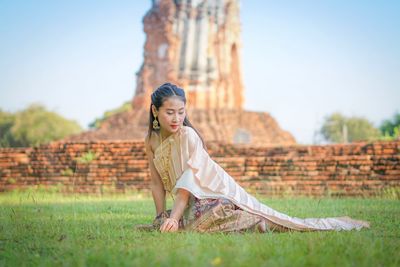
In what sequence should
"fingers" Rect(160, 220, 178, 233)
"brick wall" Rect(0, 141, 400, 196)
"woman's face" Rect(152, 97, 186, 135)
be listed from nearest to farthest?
"fingers" Rect(160, 220, 178, 233) < "woman's face" Rect(152, 97, 186, 135) < "brick wall" Rect(0, 141, 400, 196)

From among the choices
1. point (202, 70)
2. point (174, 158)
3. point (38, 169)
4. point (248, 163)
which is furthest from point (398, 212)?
point (202, 70)

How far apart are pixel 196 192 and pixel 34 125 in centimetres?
3260

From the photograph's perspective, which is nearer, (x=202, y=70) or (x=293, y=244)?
(x=293, y=244)

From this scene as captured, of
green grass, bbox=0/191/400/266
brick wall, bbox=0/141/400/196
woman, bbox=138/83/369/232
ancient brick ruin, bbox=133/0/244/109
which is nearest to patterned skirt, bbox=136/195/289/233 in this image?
woman, bbox=138/83/369/232

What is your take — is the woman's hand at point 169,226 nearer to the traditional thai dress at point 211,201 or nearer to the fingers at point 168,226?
the fingers at point 168,226

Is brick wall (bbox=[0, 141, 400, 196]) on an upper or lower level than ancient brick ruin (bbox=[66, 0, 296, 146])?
lower

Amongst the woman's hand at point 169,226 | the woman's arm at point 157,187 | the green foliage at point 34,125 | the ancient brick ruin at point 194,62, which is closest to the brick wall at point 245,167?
the woman's arm at point 157,187

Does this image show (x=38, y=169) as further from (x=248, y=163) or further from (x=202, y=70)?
(x=202, y=70)

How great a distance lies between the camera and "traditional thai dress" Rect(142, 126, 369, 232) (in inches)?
134

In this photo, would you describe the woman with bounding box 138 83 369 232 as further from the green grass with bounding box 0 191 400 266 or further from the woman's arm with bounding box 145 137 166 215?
the green grass with bounding box 0 191 400 266

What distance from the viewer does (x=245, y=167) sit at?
9688mm

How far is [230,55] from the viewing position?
2202 centimetres

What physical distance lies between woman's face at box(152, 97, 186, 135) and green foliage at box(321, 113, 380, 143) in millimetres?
29702

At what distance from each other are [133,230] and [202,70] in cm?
1715
